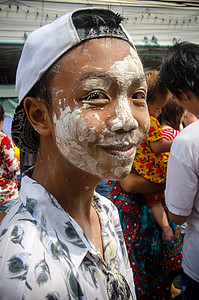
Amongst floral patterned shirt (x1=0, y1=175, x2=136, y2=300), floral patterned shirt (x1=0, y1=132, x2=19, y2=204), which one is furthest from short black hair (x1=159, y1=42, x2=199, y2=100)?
floral patterned shirt (x1=0, y1=132, x2=19, y2=204)

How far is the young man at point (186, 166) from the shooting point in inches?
63.7

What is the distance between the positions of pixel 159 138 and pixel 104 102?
157cm

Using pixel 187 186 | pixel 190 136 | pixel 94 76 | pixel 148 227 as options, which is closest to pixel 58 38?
pixel 94 76

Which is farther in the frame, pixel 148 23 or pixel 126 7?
pixel 148 23

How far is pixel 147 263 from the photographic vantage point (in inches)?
95.9

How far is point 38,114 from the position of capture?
1106 millimetres

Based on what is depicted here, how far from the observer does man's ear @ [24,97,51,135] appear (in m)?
1.09

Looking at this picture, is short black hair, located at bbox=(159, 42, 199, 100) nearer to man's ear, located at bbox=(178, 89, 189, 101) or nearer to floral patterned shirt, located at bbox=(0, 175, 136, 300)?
man's ear, located at bbox=(178, 89, 189, 101)

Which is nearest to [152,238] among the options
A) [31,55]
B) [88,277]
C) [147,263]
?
[147,263]

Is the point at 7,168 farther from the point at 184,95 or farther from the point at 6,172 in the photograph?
the point at 184,95

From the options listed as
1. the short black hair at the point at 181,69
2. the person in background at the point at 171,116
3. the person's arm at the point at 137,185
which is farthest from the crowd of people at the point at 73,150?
the person in background at the point at 171,116

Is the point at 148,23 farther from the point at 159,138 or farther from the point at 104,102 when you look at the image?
the point at 104,102

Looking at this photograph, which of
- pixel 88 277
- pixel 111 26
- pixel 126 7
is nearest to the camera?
pixel 88 277

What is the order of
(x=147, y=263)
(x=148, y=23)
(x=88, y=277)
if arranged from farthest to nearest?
(x=148, y=23) < (x=147, y=263) < (x=88, y=277)
